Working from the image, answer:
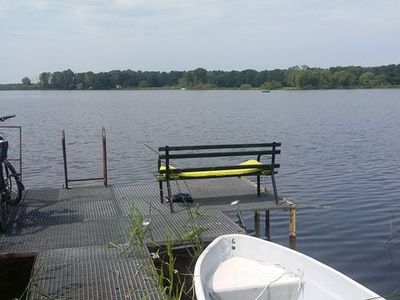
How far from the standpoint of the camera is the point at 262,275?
535 cm

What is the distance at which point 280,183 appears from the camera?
49.1 ft

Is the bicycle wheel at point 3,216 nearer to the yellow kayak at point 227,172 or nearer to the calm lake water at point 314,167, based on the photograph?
the yellow kayak at point 227,172

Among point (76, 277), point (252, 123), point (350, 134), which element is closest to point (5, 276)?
point (76, 277)

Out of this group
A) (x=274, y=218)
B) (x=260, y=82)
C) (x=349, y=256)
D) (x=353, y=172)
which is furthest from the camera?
(x=260, y=82)

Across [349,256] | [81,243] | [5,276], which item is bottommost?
[349,256]

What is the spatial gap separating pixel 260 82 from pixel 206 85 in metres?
14.8

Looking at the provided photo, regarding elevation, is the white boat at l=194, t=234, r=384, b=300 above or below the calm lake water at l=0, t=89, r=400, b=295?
above

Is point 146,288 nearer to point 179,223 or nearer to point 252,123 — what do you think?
point 179,223

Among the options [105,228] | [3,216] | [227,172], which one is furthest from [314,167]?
[3,216]

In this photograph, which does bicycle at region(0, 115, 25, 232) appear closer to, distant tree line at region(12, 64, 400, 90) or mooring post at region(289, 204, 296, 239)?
mooring post at region(289, 204, 296, 239)

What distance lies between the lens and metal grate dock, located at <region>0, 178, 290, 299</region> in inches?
199

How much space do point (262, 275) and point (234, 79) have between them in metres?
140

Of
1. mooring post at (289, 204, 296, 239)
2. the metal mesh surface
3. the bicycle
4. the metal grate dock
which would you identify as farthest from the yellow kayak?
the metal mesh surface

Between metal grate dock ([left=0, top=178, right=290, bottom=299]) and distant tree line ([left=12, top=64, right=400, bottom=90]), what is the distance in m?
122
